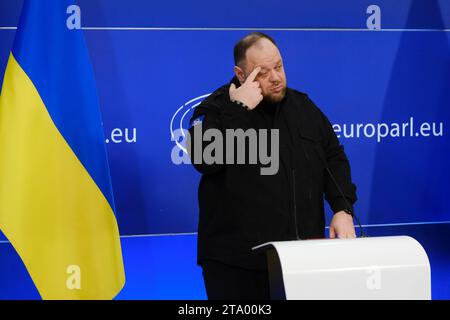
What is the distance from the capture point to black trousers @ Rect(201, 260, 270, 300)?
2.69 metres

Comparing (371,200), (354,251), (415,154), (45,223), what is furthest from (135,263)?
(354,251)

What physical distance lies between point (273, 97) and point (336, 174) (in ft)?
1.32

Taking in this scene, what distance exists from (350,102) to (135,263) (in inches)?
59.5

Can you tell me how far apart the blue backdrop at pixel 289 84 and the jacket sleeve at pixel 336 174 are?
1145mm

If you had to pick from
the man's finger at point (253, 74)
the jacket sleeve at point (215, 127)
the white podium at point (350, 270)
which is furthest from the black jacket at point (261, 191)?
the white podium at point (350, 270)

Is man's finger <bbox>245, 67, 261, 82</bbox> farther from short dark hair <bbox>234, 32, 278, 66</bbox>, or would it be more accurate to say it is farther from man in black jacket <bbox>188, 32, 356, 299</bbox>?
short dark hair <bbox>234, 32, 278, 66</bbox>

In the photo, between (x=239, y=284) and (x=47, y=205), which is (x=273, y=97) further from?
(x=47, y=205)

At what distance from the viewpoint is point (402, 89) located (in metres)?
4.16

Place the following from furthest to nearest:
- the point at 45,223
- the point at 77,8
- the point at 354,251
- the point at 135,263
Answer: the point at 135,263 < the point at 77,8 < the point at 45,223 < the point at 354,251

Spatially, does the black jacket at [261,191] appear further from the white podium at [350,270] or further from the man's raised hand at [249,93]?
the white podium at [350,270]

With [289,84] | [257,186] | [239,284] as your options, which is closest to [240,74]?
[257,186]

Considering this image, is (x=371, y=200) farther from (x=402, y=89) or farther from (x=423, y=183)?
(x=402, y=89)

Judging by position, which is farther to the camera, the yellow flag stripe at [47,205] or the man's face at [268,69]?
the yellow flag stripe at [47,205]

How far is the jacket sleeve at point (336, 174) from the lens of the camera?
2.84 metres
